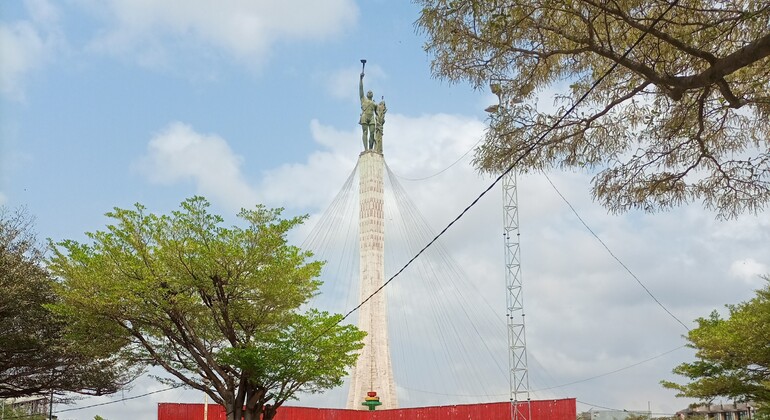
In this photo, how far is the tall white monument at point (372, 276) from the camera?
37406 millimetres

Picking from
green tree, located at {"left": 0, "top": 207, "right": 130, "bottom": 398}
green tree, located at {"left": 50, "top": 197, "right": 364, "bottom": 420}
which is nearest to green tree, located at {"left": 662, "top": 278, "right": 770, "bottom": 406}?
green tree, located at {"left": 50, "top": 197, "right": 364, "bottom": 420}

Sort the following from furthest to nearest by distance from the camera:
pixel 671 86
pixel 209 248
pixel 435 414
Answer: pixel 435 414 < pixel 209 248 < pixel 671 86

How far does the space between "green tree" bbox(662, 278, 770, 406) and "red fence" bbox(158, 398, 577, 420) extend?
175 inches

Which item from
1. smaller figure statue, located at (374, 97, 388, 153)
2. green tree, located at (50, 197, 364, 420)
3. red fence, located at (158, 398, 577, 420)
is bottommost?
red fence, located at (158, 398, 577, 420)

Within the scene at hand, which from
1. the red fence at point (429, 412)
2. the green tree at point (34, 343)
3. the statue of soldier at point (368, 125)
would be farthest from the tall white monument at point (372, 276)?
the green tree at point (34, 343)

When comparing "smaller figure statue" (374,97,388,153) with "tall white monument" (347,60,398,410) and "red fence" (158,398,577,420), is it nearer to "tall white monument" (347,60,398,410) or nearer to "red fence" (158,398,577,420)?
"tall white monument" (347,60,398,410)

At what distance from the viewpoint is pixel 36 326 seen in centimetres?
2688

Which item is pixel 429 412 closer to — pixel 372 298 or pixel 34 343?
pixel 372 298

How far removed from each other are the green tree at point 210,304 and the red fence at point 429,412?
277 inches

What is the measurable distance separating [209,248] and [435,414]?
13.5 metres

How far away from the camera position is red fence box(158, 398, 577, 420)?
2934 centimetres

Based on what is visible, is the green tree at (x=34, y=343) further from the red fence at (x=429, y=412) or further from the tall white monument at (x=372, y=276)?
the tall white monument at (x=372, y=276)

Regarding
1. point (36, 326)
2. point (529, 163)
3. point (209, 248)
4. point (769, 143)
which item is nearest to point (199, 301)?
point (209, 248)

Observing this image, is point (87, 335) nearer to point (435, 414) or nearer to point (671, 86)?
point (435, 414)
